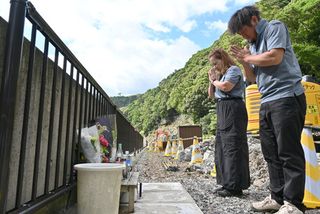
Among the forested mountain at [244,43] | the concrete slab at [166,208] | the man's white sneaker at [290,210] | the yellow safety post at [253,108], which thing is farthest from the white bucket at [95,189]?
the yellow safety post at [253,108]

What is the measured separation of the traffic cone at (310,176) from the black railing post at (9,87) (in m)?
2.63

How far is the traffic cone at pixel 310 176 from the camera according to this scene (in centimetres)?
272

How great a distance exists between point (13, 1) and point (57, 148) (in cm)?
107

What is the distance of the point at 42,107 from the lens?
5.45ft

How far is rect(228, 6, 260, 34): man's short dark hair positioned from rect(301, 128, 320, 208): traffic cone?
133cm

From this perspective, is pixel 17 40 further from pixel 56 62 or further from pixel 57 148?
pixel 57 148

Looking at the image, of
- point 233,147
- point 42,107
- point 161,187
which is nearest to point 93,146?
point 42,107

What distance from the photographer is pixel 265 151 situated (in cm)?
253

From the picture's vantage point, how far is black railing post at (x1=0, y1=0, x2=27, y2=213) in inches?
45.2

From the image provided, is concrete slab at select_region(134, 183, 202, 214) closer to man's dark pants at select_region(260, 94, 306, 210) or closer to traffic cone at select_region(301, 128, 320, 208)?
man's dark pants at select_region(260, 94, 306, 210)

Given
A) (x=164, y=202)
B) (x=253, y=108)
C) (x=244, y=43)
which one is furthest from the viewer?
(x=244, y=43)

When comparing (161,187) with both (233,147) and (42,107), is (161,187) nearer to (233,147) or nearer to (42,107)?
(233,147)

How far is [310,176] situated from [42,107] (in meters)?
2.59

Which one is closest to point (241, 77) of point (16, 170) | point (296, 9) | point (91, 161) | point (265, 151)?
point (265, 151)
